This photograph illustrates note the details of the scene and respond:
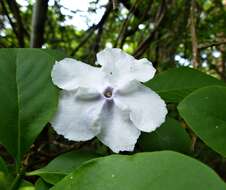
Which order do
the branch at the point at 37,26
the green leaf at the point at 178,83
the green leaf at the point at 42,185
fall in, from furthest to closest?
the branch at the point at 37,26, the green leaf at the point at 178,83, the green leaf at the point at 42,185

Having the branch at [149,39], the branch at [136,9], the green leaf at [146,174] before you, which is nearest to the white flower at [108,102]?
the green leaf at [146,174]

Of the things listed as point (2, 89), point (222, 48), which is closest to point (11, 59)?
point (2, 89)

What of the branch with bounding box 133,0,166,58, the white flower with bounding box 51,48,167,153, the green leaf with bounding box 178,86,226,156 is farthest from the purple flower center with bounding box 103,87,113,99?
the branch with bounding box 133,0,166,58

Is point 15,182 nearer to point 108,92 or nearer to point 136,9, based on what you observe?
point 108,92

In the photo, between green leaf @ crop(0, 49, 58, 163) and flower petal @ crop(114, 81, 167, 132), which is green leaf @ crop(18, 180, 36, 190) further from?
flower petal @ crop(114, 81, 167, 132)

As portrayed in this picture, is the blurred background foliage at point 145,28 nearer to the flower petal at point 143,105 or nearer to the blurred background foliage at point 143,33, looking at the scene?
the blurred background foliage at point 143,33

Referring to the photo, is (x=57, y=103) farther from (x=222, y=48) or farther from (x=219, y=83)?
(x=222, y=48)
